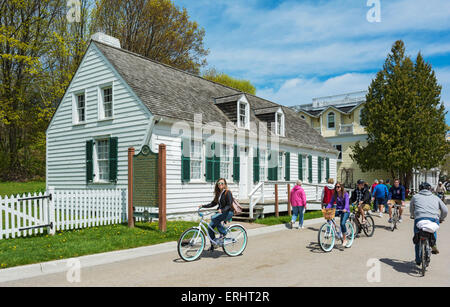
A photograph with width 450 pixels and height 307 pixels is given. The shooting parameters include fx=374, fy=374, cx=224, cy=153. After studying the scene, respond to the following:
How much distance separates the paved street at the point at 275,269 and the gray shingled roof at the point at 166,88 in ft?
23.3

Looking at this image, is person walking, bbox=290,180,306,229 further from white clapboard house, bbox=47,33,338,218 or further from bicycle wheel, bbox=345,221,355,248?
bicycle wheel, bbox=345,221,355,248

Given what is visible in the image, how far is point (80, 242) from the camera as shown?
9664 mm

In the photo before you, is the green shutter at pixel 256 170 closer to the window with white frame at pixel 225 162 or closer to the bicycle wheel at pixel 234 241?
the window with white frame at pixel 225 162

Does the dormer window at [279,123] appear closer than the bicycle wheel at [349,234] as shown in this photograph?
No

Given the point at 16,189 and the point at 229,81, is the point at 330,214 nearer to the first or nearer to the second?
the point at 16,189

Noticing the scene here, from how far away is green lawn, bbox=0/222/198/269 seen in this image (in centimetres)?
812

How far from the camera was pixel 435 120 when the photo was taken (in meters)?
32.1

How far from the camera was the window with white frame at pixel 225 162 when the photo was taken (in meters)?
17.2

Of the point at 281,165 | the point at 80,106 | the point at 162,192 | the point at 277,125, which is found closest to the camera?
the point at 162,192

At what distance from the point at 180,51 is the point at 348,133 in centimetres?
1949

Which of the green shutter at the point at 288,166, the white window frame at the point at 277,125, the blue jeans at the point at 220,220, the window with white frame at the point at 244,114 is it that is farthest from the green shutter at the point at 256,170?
the blue jeans at the point at 220,220

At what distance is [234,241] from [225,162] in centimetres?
872

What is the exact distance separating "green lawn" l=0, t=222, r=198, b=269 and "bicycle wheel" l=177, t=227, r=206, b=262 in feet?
6.93

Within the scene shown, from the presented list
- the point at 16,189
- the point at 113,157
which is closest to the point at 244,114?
the point at 113,157
